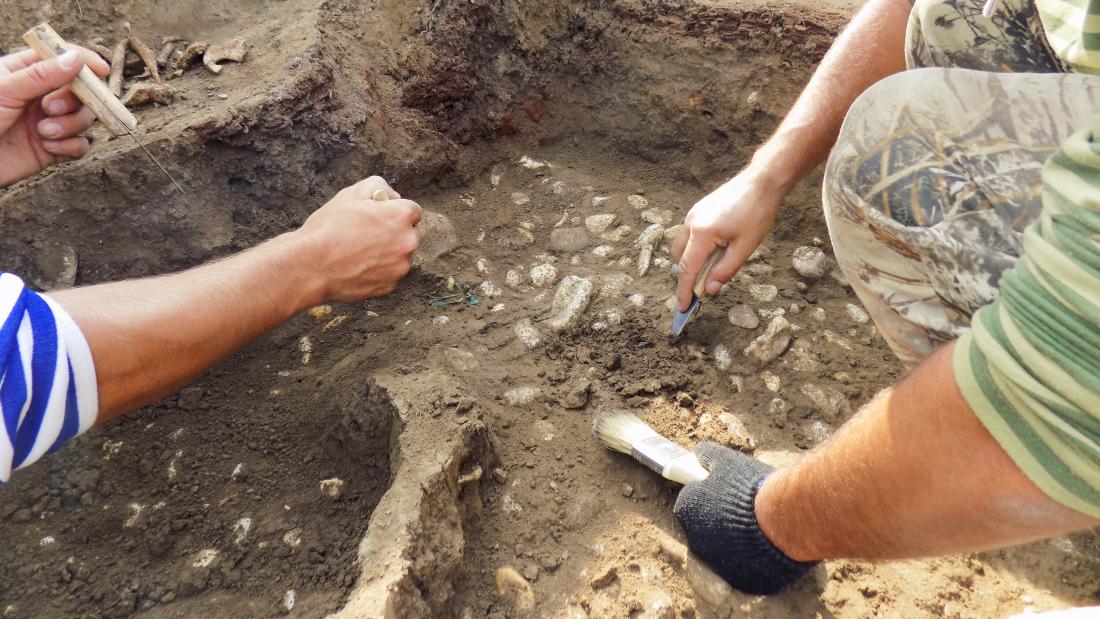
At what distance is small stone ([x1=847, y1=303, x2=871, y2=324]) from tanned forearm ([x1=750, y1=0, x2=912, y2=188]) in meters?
0.57

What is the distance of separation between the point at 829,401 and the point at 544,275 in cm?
103

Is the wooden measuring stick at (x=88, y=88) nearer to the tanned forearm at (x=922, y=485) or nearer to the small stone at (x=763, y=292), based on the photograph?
the small stone at (x=763, y=292)

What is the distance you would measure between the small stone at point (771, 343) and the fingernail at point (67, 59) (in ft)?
6.96

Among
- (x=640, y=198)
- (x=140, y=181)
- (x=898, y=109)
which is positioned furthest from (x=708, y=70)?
(x=140, y=181)

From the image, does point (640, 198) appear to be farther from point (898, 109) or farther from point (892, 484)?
point (892, 484)

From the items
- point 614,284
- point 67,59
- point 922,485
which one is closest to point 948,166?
point 922,485

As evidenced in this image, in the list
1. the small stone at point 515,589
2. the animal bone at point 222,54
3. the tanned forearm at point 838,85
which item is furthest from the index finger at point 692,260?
the animal bone at point 222,54

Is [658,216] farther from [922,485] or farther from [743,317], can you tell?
[922,485]

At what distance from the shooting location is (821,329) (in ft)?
7.86

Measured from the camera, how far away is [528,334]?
7.78 feet

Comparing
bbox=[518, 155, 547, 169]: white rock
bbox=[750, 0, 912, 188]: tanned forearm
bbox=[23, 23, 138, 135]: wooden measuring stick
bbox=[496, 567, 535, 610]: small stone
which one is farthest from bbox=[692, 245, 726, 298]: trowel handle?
bbox=[23, 23, 138, 135]: wooden measuring stick

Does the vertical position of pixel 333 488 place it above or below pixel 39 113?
below

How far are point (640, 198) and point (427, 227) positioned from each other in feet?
2.81

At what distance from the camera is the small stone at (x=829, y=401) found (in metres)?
2.16
